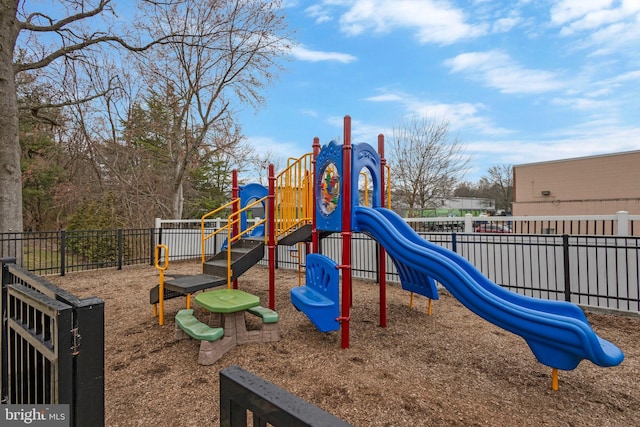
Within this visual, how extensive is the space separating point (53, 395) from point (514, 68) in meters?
10.5

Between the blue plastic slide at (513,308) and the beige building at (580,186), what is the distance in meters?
19.0

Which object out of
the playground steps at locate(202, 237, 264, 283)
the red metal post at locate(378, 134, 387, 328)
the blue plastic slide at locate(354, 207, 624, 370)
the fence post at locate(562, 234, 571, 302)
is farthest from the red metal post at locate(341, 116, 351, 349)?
the fence post at locate(562, 234, 571, 302)

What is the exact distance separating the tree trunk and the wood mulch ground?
527cm

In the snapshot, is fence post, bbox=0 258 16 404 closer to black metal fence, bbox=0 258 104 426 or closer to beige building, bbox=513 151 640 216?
black metal fence, bbox=0 258 104 426

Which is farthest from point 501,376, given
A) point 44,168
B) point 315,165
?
point 44,168

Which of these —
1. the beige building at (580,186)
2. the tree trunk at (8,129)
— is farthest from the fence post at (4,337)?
the beige building at (580,186)

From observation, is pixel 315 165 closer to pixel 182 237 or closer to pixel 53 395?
pixel 53 395

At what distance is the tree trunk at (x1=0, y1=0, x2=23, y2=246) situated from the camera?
749 centimetres

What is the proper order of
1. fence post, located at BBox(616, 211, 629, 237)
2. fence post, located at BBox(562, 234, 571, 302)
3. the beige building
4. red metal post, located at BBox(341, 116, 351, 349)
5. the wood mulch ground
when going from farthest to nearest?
the beige building
fence post, located at BBox(562, 234, 571, 302)
fence post, located at BBox(616, 211, 629, 237)
red metal post, located at BBox(341, 116, 351, 349)
the wood mulch ground

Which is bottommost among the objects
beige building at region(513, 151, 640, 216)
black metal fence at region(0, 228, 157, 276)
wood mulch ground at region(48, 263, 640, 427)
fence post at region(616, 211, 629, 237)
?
wood mulch ground at region(48, 263, 640, 427)

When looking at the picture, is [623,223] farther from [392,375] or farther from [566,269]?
[392,375]

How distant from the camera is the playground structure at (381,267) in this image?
2748mm

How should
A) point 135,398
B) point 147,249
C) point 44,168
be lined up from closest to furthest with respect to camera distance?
point 135,398, point 147,249, point 44,168

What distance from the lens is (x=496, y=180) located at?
3831cm
